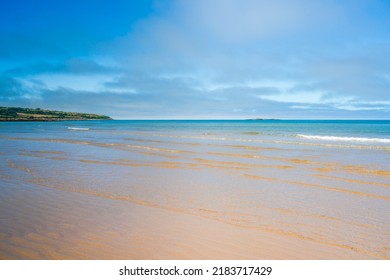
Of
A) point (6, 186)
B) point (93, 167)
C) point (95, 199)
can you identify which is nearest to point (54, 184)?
point (6, 186)

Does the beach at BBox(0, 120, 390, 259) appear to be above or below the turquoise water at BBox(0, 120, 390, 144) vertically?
below

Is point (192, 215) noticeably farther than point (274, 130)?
No

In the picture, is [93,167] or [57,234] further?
[93,167]

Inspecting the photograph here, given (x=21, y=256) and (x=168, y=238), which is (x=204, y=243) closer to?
(x=168, y=238)

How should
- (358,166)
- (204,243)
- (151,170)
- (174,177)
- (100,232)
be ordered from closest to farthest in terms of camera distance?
(204,243)
(100,232)
(174,177)
(151,170)
(358,166)

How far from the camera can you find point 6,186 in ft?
30.1

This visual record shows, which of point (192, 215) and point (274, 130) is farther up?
point (274, 130)

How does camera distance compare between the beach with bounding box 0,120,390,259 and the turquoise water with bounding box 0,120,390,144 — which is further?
the turquoise water with bounding box 0,120,390,144

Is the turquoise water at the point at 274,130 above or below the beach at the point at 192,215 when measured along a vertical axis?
above

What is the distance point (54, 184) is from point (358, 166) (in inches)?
571

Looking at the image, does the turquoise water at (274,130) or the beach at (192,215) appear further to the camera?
the turquoise water at (274,130)
